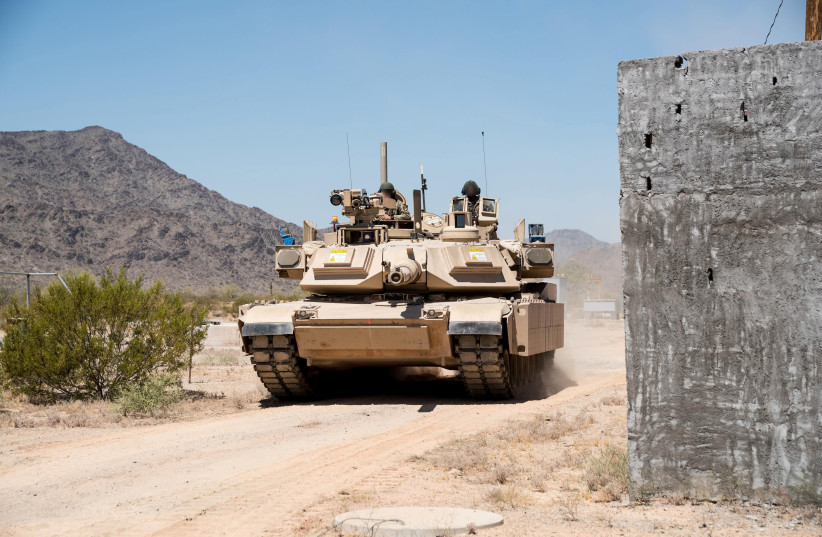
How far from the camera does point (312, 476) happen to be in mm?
7770

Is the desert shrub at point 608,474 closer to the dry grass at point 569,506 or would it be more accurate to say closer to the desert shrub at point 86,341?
the dry grass at point 569,506

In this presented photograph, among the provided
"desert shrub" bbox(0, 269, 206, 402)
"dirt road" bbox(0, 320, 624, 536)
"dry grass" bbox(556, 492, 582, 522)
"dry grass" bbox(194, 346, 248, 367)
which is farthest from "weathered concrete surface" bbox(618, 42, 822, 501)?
"dry grass" bbox(194, 346, 248, 367)

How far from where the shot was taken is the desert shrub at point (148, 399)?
12.3 m

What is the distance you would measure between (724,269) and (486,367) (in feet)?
21.9

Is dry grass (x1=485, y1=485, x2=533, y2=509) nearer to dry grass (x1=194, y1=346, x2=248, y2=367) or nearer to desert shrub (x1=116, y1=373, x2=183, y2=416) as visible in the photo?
desert shrub (x1=116, y1=373, x2=183, y2=416)

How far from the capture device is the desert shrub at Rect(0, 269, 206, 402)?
1362cm

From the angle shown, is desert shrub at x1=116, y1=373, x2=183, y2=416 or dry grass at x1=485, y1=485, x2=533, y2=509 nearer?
dry grass at x1=485, y1=485, x2=533, y2=509

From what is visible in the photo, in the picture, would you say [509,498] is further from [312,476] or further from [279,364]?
[279,364]

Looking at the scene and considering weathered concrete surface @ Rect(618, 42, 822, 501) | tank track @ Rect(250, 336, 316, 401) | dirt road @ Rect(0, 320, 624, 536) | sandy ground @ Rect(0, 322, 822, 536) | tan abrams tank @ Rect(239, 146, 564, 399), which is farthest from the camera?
tank track @ Rect(250, 336, 316, 401)

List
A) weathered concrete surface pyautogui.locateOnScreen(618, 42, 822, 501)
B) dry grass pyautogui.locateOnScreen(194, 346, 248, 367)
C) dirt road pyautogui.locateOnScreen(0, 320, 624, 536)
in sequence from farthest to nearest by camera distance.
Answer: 1. dry grass pyautogui.locateOnScreen(194, 346, 248, 367)
2. dirt road pyautogui.locateOnScreen(0, 320, 624, 536)
3. weathered concrete surface pyautogui.locateOnScreen(618, 42, 822, 501)

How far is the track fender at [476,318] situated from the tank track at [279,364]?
238cm

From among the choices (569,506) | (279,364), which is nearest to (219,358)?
(279,364)

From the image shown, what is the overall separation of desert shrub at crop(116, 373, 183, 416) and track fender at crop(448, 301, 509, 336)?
161 inches

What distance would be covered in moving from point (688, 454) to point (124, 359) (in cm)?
1012
